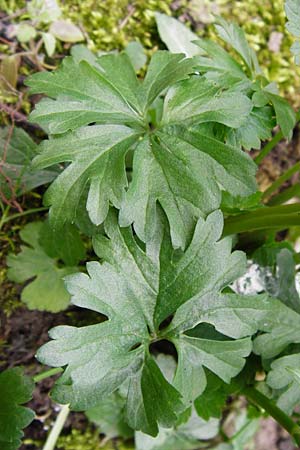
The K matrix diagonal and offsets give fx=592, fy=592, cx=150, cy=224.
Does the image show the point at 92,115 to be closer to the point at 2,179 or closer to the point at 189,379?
the point at 2,179

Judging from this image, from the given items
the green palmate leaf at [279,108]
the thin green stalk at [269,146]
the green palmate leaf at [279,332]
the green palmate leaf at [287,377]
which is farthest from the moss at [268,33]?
the green palmate leaf at [287,377]

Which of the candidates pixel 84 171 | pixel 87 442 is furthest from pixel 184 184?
pixel 87 442

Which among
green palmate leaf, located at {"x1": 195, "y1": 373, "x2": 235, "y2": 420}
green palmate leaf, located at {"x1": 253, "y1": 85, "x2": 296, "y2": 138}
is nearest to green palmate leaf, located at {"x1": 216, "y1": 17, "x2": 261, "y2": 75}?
green palmate leaf, located at {"x1": 253, "y1": 85, "x2": 296, "y2": 138}

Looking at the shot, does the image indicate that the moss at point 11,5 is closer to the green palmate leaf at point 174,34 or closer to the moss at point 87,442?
the green palmate leaf at point 174,34

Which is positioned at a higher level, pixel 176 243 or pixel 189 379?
pixel 176 243

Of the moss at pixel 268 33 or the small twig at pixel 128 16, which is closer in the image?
the small twig at pixel 128 16

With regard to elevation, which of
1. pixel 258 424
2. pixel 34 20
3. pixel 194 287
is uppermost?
pixel 34 20

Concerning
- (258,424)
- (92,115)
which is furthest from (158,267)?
(258,424)
